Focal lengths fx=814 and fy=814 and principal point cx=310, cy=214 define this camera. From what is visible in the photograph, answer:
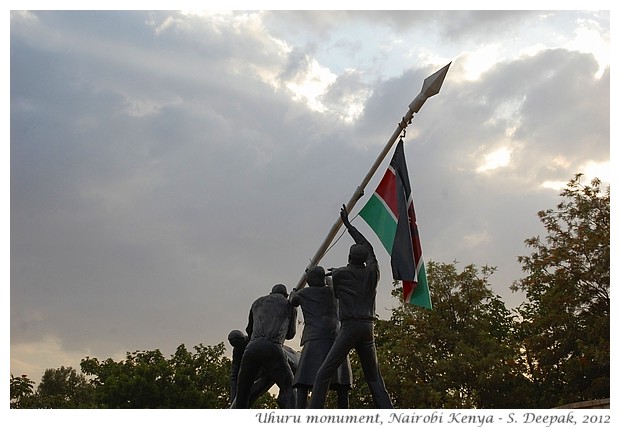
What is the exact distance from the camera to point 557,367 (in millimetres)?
32281

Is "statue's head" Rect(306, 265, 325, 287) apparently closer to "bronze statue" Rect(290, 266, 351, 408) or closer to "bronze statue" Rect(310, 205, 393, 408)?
"bronze statue" Rect(290, 266, 351, 408)

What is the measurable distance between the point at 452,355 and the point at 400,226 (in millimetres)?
20157

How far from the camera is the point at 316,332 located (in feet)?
40.0

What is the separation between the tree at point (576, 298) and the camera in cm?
2869

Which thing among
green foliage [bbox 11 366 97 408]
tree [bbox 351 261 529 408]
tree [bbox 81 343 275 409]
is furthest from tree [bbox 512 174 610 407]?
green foliage [bbox 11 366 97 408]

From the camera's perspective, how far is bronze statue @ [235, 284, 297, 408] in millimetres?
12414

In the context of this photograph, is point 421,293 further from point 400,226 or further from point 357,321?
point 357,321

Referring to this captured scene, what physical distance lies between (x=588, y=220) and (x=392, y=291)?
419 inches

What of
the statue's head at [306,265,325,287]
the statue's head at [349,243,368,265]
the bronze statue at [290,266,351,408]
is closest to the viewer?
the statue's head at [349,243,368,265]

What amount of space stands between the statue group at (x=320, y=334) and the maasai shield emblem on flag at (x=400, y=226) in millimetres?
1567

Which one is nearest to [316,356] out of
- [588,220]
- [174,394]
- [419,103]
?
[419,103]

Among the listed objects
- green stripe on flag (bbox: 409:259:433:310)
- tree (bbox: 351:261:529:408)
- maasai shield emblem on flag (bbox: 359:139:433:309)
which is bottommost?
green stripe on flag (bbox: 409:259:433:310)

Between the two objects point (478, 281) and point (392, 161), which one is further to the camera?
point (478, 281)
